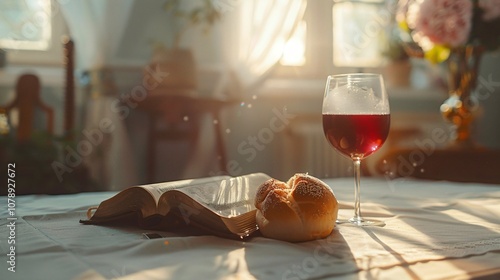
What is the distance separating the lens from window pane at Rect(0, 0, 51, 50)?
255 cm

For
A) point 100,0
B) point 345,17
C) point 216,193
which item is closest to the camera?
point 216,193

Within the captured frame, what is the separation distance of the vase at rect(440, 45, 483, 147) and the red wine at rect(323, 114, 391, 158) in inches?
53.4

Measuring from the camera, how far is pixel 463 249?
662 mm

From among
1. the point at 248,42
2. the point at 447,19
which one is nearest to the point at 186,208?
the point at 447,19

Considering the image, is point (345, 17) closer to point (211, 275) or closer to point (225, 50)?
point (225, 50)

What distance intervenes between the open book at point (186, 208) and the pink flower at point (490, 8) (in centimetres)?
161

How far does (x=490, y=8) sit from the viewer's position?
2.12 metres

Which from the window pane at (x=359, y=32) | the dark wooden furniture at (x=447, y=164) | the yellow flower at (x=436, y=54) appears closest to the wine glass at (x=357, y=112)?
the dark wooden furniture at (x=447, y=164)

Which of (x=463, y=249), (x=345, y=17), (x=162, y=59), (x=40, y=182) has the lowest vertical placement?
(x=40, y=182)

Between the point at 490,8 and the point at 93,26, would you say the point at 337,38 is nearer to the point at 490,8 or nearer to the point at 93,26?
the point at 490,8

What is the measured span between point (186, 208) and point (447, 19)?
1591 millimetres

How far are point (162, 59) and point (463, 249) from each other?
84.3 inches

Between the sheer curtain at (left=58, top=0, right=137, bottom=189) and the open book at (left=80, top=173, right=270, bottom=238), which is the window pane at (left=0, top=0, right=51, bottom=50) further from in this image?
the open book at (left=80, top=173, right=270, bottom=238)

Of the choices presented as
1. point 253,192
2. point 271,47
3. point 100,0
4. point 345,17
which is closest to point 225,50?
point 271,47
